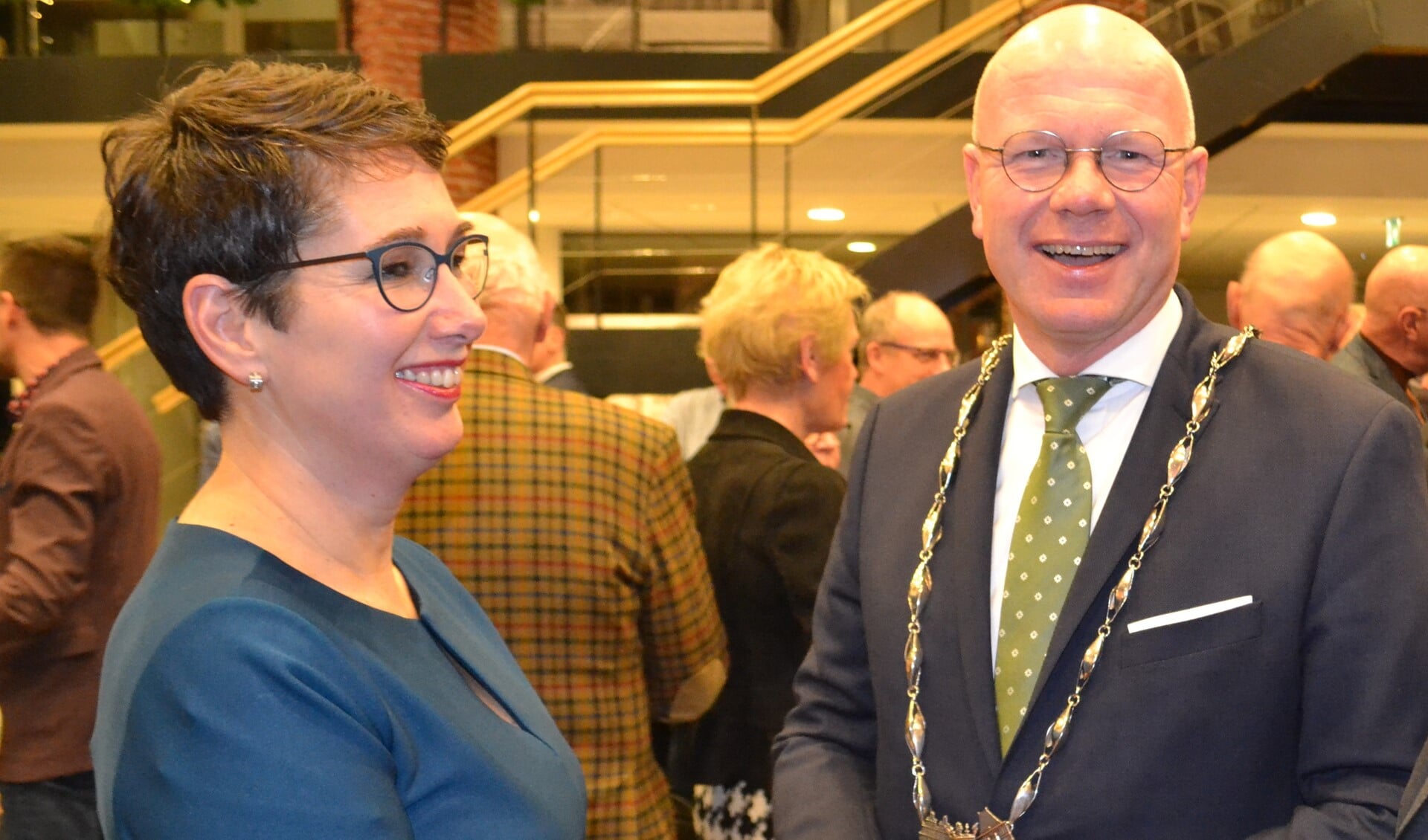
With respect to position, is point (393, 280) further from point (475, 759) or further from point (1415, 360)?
point (1415, 360)

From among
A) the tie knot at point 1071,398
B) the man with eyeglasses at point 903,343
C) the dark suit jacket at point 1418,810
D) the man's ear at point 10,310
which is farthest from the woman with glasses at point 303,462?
the man with eyeglasses at point 903,343

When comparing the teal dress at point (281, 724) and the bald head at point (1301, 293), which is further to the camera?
the bald head at point (1301, 293)

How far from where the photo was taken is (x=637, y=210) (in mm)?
7887

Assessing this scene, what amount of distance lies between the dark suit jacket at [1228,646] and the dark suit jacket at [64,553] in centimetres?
185

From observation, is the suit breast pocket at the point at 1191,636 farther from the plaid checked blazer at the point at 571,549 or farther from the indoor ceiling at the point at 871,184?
the indoor ceiling at the point at 871,184

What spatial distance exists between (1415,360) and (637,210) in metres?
4.81

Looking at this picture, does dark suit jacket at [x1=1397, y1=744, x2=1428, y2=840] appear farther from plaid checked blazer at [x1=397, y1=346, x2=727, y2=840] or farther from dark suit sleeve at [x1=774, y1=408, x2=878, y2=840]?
plaid checked blazer at [x1=397, y1=346, x2=727, y2=840]

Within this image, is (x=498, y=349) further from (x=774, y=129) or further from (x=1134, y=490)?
(x=774, y=129)

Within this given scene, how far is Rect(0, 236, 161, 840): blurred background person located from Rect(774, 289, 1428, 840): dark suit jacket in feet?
6.06

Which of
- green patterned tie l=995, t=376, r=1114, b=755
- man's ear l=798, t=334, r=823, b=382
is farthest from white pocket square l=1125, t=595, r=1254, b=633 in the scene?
man's ear l=798, t=334, r=823, b=382

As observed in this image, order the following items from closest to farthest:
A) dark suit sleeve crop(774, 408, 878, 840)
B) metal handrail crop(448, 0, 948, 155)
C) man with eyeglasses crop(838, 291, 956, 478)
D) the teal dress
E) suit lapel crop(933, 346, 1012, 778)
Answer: the teal dress, suit lapel crop(933, 346, 1012, 778), dark suit sleeve crop(774, 408, 878, 840), man with eyeglasses crop(838, 291, 956, 478), metal handrail crop(448, 0, 948, 155)

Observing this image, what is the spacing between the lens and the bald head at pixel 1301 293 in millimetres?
3625

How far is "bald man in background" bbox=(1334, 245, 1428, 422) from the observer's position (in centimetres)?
370

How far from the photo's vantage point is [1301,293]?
143 inches
